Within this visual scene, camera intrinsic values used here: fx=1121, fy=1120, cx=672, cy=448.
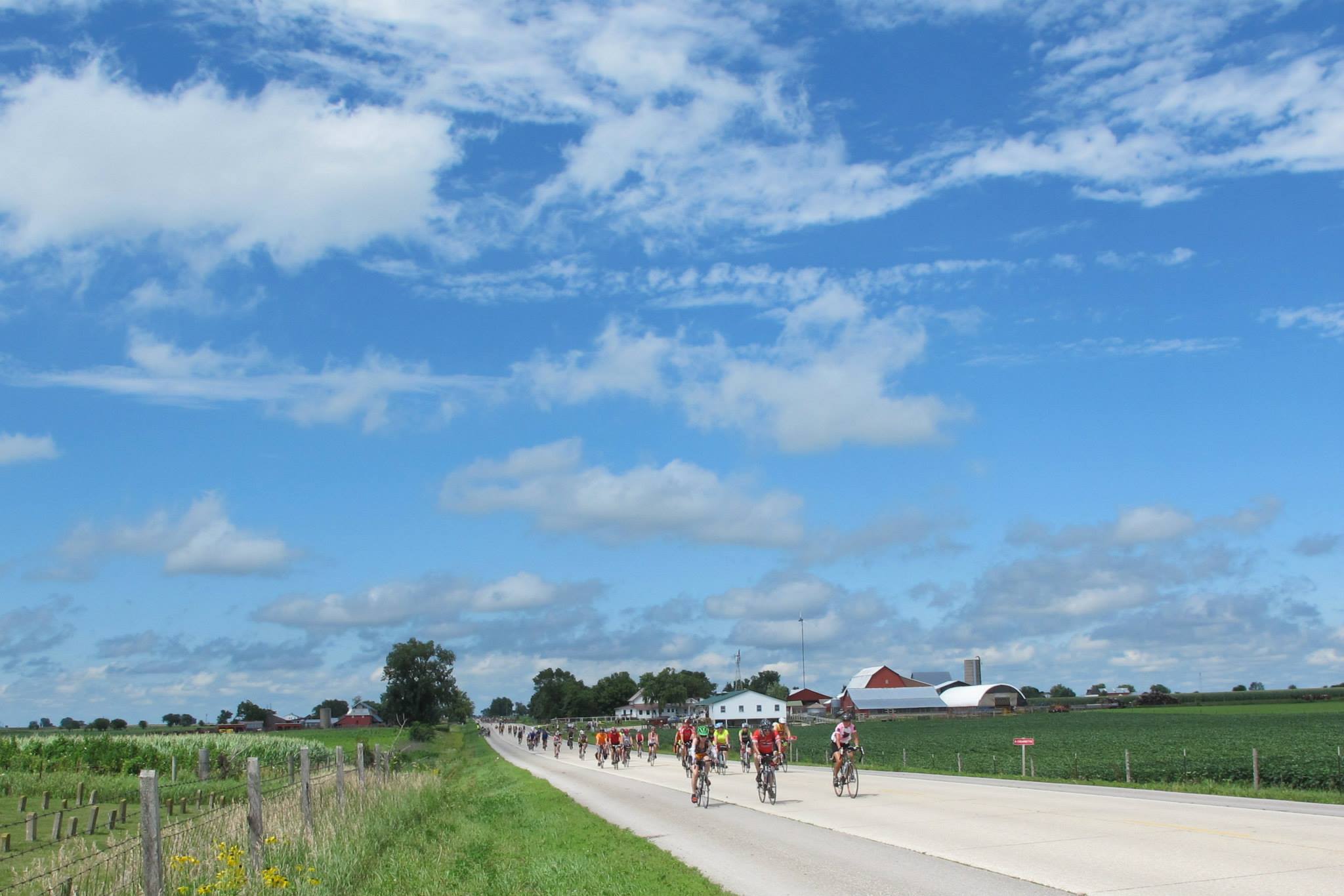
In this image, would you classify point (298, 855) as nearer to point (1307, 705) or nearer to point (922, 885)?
point (922, 885)

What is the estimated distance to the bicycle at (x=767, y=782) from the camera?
2451 centimetres

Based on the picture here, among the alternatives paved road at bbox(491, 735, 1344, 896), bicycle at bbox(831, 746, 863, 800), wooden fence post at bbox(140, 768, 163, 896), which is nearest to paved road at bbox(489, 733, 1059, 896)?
paved road at bbox(491, 735, 1344, 896)

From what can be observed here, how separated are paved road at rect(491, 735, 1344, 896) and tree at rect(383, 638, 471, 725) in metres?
113

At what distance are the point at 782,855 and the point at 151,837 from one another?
8395 mm

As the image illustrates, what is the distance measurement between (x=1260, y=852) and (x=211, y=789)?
28113mm

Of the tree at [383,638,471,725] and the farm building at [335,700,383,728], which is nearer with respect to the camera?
the tree at [383,638,471,725]

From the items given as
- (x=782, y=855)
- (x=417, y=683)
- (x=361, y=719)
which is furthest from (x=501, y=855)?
(x=361, y=719)

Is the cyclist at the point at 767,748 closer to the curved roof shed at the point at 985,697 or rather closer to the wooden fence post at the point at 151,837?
the wooden fence post at the point at 151,837

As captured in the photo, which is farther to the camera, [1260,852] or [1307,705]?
[1307,705]

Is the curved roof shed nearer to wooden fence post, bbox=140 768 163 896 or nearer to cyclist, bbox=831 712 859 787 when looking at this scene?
cyclist, bbox=831 712 859 787

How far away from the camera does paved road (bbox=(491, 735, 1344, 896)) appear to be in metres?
11.3

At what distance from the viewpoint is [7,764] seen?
4744 centimetres

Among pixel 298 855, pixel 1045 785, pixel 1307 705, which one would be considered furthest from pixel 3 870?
pixel 1307 705

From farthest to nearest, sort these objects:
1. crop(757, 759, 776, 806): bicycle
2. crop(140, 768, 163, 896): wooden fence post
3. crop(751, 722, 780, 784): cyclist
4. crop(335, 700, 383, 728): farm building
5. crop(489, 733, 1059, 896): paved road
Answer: crop(335, 700, 383, 728): farm building < crop(751, 722, 780, 784): cyclist < crop(757, 759, 776, 806): bicycle < crop(489, 733, 1059, 896): paved road < crop(140, 768, 163, 896): wooden fence post
